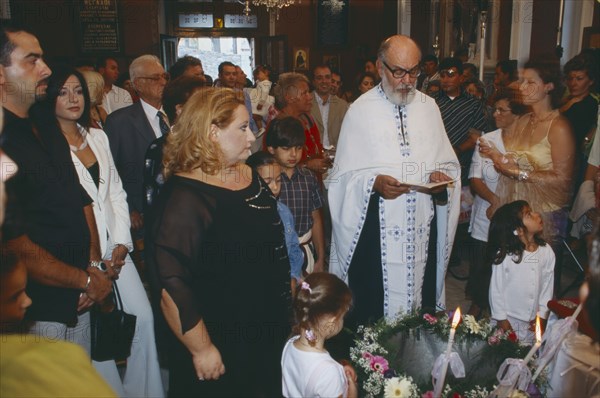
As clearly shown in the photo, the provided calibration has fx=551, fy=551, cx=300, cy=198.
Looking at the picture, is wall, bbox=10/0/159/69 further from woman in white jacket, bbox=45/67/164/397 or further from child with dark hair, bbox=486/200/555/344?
child with dark hair, bbox=486/200/555/344

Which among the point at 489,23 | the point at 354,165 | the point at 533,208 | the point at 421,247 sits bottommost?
the point at 421,247

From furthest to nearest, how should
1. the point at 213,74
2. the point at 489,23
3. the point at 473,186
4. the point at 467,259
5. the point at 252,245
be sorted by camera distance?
the point at 213,74 → the point at 489,23 → the point at 467,259 → the point at 473,186 → the point at 252,245

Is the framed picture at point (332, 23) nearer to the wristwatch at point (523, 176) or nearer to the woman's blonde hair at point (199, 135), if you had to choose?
the wristwatch at point (523, 176)

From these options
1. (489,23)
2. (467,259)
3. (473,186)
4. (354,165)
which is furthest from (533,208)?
(489,23)

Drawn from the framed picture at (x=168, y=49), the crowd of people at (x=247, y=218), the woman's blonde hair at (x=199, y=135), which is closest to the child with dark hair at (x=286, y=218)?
the crowd of people at (x=247, y=218)

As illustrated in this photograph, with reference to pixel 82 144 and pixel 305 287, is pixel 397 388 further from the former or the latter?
pixel 82 144

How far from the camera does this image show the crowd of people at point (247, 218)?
211 centimetres

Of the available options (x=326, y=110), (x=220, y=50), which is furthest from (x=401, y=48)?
(x=220, y=50)

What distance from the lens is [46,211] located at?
2.26m

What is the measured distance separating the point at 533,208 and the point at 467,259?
2218mm

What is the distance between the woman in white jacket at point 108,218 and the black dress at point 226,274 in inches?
23.8

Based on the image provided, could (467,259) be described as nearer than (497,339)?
No

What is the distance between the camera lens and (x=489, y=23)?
8.62 metres

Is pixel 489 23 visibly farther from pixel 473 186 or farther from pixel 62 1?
pixel 62 1
